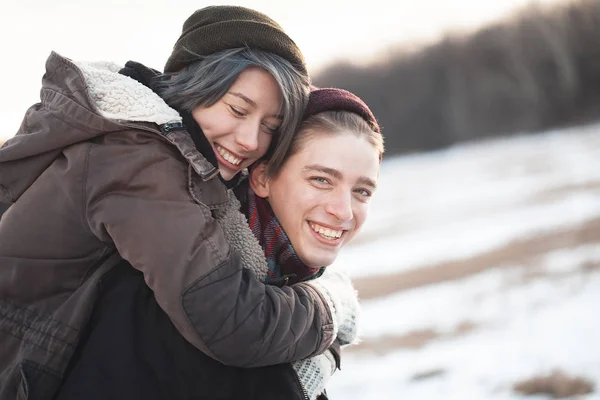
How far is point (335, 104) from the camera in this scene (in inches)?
94.7

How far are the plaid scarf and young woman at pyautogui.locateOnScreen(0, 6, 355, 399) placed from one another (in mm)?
209

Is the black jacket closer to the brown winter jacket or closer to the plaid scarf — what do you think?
the brown winter jacket

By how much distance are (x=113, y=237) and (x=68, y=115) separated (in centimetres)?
37

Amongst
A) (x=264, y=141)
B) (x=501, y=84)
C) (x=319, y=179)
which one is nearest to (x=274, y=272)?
(x=319, y=179)

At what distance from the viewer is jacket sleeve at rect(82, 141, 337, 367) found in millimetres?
1746

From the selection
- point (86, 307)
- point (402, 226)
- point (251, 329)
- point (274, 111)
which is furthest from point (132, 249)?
point (402, 226)

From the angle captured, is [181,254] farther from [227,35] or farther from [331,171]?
[227,35]

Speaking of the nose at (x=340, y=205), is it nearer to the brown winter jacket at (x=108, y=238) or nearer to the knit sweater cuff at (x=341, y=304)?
the knit sweater cuff at (x=341, y=304)

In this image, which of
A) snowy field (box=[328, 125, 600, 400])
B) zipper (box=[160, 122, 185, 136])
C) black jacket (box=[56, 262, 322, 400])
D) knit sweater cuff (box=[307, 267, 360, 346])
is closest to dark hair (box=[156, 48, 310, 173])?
zipper (box=[160, 122, 185, 136])

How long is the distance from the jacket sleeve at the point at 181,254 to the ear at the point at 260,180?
58 cm

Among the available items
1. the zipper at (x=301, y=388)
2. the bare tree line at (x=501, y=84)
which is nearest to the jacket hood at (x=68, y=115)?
the zipper at (x=301, y=388)

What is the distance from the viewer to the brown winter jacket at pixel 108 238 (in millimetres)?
1753

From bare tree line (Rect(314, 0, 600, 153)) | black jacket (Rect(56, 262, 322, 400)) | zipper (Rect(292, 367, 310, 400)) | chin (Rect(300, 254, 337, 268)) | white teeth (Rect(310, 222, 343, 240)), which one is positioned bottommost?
black jacket (Rect(56, 262, 322, 400))

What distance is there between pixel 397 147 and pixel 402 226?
9.09 m
